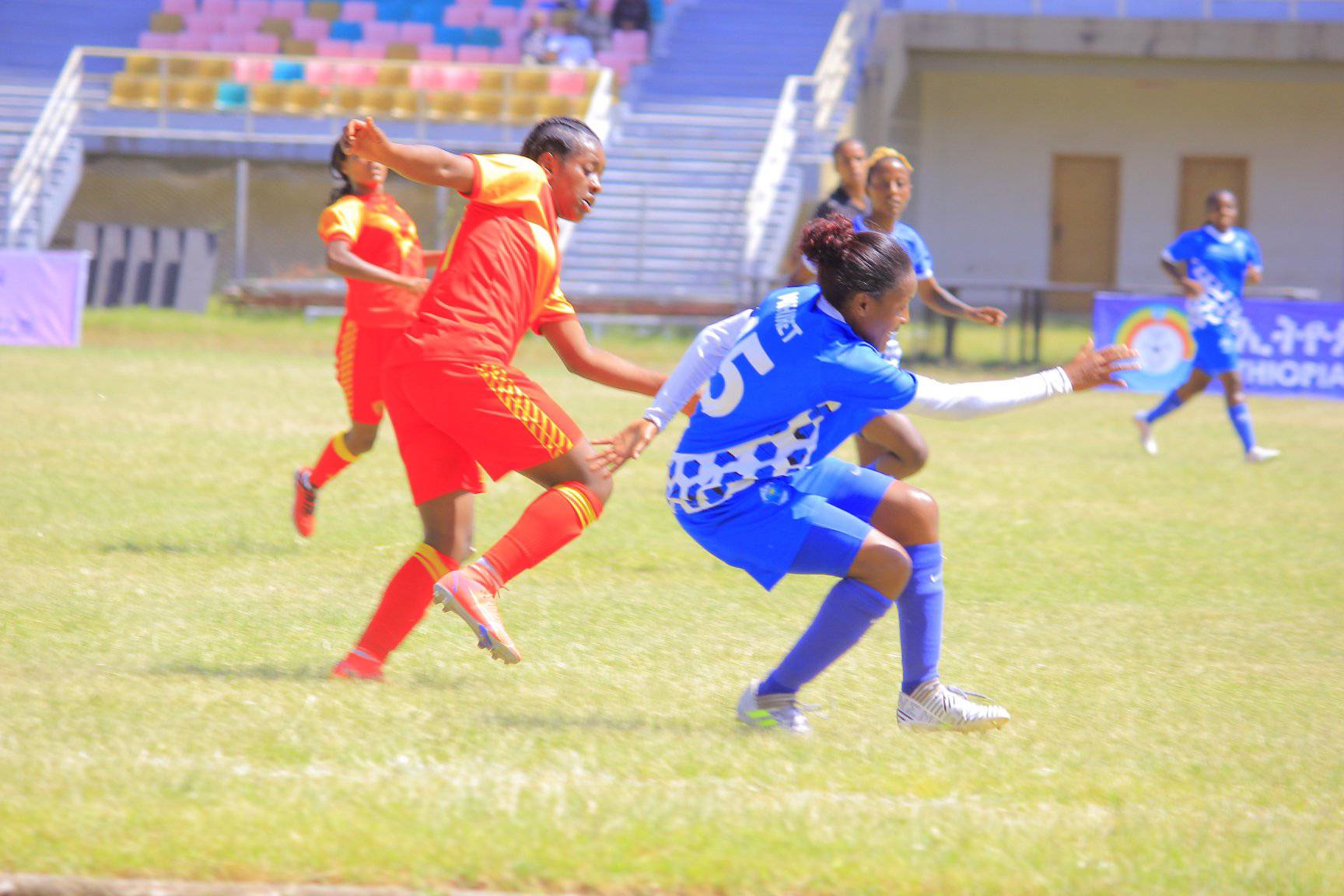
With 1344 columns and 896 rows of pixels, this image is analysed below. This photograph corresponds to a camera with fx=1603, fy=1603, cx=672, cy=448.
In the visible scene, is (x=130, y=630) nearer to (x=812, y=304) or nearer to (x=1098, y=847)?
(x=812, y=304)

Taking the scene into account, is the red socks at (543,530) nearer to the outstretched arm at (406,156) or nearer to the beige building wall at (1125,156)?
the outstretched arm at (406,156)

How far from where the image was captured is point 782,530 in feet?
14.7

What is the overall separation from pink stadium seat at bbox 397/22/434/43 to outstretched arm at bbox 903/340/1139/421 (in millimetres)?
26774

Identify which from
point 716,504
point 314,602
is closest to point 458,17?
point 314,602

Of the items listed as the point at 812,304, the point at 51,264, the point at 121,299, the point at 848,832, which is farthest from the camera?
the point at 121,299

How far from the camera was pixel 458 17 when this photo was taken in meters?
30.5

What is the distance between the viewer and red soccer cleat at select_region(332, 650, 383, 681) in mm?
5086

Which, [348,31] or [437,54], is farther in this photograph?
[348,31]

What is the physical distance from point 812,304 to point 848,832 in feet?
4.96

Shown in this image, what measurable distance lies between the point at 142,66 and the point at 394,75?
4.24 metres

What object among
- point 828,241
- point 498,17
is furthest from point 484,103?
point 828,241

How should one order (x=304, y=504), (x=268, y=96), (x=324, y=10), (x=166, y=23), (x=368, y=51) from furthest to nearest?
(x=324, y=10) < (x=166, y=23) < (x=368, y=51) < (x=268, y=96) < (x=304, y=504)

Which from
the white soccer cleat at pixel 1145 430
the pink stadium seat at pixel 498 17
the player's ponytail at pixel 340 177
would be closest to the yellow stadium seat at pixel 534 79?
the pink stadium seat at pixel 498 17

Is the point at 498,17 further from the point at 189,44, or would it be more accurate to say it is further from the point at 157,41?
the point at 157,41
